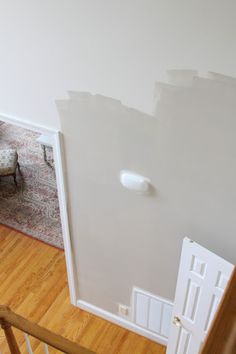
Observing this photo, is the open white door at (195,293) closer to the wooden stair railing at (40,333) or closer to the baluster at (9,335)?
the wooden stair railing at (40,333)

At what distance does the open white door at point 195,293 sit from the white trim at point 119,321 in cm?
50

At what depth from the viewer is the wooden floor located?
3766 mm

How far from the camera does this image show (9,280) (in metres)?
4.29

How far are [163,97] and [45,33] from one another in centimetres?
80

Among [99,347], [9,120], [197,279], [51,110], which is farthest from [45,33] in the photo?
[99,347]

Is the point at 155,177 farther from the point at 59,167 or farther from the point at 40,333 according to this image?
the point at 40,333

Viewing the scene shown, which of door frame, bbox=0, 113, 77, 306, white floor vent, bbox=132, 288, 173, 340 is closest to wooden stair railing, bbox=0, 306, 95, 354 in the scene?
door frame, bbox=0, 113, 77, 306

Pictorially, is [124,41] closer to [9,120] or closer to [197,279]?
[9,120]

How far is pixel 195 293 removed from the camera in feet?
9.18

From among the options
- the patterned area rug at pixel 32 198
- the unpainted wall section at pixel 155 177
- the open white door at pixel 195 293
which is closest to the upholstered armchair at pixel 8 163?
the patterned area rug at pixel 32 198

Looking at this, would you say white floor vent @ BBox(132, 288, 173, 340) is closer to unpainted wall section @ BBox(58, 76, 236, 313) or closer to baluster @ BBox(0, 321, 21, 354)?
unpainted wall section @ BBox(58, 76, 236, 313)

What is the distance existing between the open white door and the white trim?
499mm

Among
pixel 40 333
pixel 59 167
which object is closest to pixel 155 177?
pixel 59 167

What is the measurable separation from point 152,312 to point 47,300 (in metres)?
1.21
